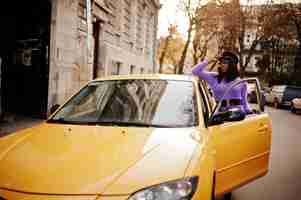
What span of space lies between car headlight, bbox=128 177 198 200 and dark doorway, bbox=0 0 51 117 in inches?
351

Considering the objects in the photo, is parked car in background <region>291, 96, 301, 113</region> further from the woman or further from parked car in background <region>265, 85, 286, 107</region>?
the woman

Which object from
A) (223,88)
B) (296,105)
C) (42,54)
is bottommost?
(296,105)

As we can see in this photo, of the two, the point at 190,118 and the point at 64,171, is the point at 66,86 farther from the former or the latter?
the point at 64,171

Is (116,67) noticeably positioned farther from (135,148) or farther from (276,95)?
(135,148)

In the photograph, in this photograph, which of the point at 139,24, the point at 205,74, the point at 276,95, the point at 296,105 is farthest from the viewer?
the point at 276,95

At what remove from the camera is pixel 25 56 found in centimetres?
1136

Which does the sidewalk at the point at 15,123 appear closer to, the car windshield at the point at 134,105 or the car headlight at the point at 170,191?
the car windshield at the point at 134,105

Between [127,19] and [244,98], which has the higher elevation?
[127,19]

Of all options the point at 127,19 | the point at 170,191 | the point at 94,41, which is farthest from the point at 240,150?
the point at 127,19

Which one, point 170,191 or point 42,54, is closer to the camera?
point 170,191

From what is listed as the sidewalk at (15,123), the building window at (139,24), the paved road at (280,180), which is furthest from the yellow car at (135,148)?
the building window at (139,24)

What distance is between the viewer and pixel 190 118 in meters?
3.60

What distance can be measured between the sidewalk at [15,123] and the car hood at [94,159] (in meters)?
5.38

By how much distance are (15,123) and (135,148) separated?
7.34 meters
